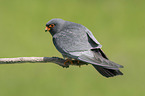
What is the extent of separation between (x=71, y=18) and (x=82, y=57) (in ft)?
13.5

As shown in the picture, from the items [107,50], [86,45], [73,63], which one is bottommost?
[107,50]

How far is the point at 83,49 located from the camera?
2797 millimetres

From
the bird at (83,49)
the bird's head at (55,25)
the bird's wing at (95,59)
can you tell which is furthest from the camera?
the bird's head at (55,25)

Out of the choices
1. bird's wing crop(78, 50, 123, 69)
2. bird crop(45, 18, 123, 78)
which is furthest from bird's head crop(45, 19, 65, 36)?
bird's wing crop(78, 50, 123, 69)

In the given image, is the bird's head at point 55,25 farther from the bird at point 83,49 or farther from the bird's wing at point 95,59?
the bird's wing at point 95,59

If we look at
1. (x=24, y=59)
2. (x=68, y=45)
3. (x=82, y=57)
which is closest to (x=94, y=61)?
(x=82, y=57)

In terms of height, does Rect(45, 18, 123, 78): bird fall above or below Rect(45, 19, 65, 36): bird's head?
below

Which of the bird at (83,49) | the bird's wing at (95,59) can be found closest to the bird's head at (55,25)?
the bird at (83,49)

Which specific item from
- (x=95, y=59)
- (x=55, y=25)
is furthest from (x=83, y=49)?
(x=55, y=25)

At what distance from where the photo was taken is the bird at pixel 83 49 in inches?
105

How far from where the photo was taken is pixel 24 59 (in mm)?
2754

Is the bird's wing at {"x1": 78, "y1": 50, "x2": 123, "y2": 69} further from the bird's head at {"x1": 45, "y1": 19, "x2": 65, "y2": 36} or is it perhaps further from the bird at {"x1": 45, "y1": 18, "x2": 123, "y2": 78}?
the bird's head at {"x1": 45, "y1": 19, "x2": 65, "y2": 36}

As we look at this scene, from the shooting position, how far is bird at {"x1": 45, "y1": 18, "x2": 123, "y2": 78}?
2.68 metres

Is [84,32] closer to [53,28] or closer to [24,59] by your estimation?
[53,28]
